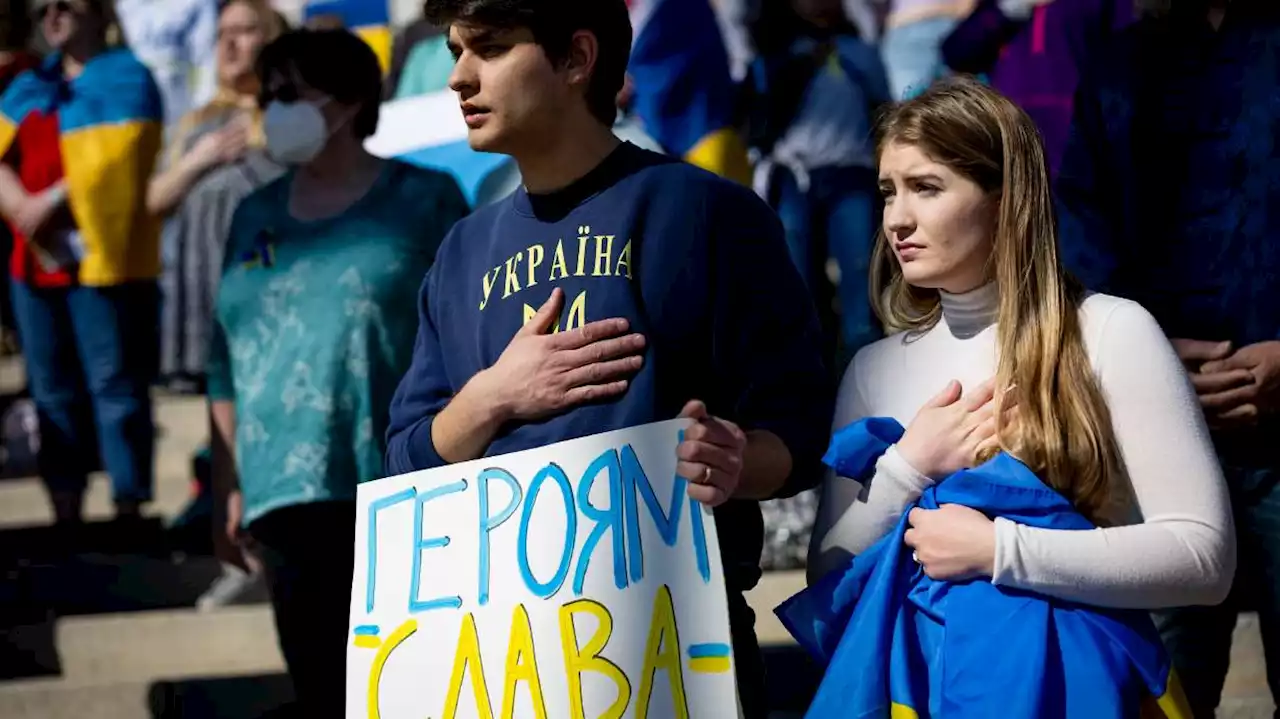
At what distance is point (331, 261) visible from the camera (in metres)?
3.70

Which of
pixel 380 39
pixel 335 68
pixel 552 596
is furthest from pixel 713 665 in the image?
pixel 380 39

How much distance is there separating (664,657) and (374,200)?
70.3 inches

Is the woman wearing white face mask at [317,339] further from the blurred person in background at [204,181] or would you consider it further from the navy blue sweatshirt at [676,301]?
the blurred person in background at [204,181]

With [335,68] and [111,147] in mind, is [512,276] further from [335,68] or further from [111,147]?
[111,147]

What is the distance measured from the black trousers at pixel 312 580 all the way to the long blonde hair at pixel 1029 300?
1.67m

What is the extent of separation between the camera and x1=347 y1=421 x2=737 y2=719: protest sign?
224cm

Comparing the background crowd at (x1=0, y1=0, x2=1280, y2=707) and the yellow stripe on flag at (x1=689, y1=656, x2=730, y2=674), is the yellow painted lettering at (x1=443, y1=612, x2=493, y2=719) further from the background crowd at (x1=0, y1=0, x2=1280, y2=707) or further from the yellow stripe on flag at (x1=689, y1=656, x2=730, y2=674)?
the background crowd at (x1=0, y1=0, x2=1280, y2=707)

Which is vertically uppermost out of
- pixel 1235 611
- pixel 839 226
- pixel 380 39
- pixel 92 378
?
pixel 380 39

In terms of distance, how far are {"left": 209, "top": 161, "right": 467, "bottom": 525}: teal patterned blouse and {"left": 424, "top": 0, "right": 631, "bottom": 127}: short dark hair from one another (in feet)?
4.10

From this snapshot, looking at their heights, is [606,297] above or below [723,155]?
below

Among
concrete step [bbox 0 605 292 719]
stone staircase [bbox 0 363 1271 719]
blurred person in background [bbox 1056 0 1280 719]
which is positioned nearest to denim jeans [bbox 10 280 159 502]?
stone staircase [bbox 0 363 1271 719]

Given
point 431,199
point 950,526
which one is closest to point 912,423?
point 950,526

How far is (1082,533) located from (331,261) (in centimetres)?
198

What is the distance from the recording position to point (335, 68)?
154 inches
